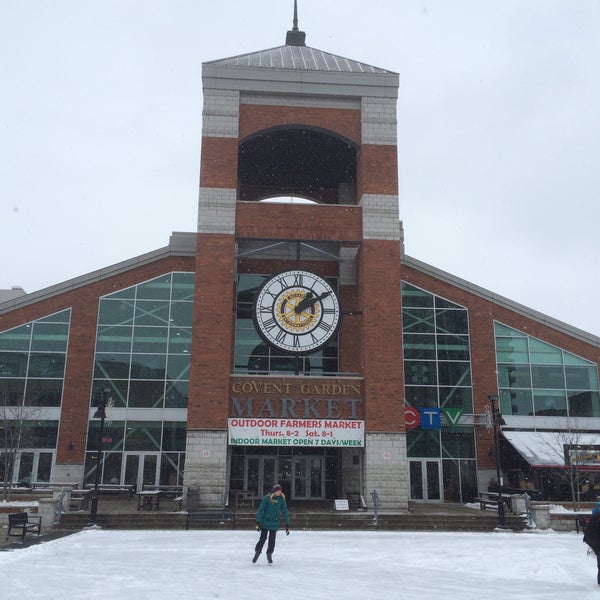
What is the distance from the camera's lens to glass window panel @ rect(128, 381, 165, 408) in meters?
32.9

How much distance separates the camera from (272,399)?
27219 mm

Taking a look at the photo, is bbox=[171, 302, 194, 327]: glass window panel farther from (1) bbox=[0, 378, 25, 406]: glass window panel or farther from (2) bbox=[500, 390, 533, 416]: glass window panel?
(2) bbox=[500, 390, 533, 416]: glass window panel

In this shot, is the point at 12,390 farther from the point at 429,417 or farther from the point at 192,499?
the point at 429,417

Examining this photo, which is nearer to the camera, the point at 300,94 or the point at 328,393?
the point at 328,393

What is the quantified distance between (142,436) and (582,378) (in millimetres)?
23231

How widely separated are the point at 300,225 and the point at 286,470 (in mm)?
11974

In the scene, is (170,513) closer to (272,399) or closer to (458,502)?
(272,399)

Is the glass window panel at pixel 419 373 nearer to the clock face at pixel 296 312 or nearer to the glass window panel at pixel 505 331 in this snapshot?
the glass window panel at pixel 505 331

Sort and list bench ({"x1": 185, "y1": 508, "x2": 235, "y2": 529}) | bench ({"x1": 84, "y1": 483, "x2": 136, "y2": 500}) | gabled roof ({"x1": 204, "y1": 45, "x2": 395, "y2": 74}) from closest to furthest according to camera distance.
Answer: bench ({"x1": 185, "y1": 508, "x2": 235, "y2": 529}) → bench ({"x1": 84, "y1": 483, "x2": 136, "y2": 500}) → gabled roof ({"x1": 204, "y1": 45, "x2": 395, "y2": 74})

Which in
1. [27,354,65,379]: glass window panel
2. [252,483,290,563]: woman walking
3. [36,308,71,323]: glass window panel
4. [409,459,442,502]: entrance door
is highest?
[36,308,71,323]: glass window panel

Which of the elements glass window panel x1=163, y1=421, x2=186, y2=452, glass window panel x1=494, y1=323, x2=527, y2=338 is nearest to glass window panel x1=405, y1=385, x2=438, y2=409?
glass window panel x1=494, y1=323, x2=527, y2=338

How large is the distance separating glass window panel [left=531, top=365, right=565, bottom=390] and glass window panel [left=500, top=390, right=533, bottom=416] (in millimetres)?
799

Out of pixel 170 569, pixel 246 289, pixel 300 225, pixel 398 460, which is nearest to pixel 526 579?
pixel 170 569

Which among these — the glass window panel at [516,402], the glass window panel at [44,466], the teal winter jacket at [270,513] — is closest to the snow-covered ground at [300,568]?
the teal winter jacket at [270,513]
